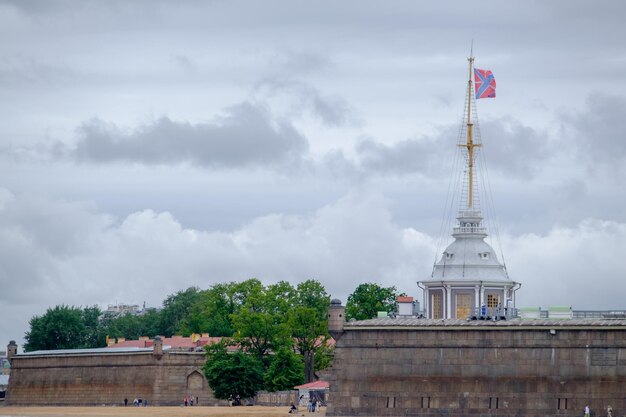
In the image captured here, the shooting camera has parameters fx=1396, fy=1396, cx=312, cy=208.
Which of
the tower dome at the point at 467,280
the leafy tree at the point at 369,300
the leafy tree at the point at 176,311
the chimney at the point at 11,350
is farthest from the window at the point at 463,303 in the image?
the leafy tree at the point at 176,311

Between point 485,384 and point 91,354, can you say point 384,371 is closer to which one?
point 485,384

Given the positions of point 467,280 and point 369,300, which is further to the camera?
point 369,300

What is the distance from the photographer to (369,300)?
116062 mm

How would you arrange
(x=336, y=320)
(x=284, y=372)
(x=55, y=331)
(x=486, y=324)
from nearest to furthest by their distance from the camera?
(x=486, y=324), (x=336, y=320), (x=284, y=372), (x=55, y=331)

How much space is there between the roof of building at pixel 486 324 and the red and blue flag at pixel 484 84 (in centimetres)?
1645

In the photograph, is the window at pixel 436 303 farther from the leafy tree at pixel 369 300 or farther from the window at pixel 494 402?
the leafy tree at pixel 369 300

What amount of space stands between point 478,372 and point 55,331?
78025mm

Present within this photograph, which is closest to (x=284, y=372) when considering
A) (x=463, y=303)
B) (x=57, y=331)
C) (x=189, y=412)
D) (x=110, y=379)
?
(x=189, y=412)

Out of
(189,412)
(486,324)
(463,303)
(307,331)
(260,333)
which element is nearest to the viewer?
(486,324)

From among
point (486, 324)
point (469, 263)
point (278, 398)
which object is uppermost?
point (469, 263)

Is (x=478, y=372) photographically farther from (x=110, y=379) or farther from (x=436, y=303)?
(x=110, y=379)

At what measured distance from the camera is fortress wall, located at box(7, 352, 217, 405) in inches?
4149

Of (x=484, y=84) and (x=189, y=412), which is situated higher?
(x=484, y=84)

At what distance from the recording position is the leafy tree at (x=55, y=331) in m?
142
